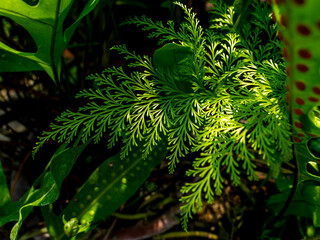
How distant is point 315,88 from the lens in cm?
39

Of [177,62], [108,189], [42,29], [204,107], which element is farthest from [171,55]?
[108,189]

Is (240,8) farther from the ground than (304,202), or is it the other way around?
(240,8)

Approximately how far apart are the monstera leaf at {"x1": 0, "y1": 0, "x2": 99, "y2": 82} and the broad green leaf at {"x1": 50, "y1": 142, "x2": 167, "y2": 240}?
0.28 meters

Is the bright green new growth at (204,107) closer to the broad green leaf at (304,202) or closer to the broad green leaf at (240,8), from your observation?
the broad green leaf at (240,8)

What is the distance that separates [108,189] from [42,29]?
425 mm

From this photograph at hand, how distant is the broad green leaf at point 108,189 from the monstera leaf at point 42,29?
0.92ft

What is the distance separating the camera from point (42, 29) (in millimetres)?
A: 647

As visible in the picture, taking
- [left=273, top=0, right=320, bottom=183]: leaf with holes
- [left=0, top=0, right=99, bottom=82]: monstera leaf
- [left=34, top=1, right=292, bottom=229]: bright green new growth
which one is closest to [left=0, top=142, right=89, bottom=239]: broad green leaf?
[left=34, top=1, right=292, bottom=229]: bright green new growth

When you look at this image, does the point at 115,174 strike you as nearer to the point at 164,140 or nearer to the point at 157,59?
the point at 164,140

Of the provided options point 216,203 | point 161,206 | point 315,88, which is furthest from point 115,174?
point 315,88

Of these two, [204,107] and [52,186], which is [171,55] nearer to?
[204,107]

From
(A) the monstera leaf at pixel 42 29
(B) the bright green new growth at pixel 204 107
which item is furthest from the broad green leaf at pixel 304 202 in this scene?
(A) the monstera leaf at pixel 42 29

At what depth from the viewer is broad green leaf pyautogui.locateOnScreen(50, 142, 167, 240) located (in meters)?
0.76

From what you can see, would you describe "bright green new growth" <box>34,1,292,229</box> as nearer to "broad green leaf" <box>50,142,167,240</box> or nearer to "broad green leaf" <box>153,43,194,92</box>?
"broad green leaf" <box>153,43,194,92</box>
